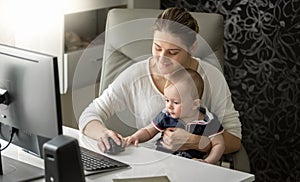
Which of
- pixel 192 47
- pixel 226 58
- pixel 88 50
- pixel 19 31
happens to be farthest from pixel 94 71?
pixel 226 58

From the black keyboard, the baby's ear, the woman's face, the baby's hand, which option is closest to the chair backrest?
the woman's face

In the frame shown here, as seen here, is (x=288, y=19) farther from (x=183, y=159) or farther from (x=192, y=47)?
(x=183, y=159)

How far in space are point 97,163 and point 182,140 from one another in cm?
38

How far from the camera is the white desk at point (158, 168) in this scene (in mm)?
1997

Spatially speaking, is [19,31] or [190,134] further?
[19,31]

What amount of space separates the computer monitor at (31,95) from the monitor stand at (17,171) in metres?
0.03

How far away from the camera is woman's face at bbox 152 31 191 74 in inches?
93.2

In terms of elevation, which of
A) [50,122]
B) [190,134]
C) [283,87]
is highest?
[50,122]

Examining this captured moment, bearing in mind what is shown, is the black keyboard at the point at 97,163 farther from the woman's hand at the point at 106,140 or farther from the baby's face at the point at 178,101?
the baby's face at the point at 178,101

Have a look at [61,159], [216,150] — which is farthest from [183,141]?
[61,159]

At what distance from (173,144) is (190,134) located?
0.07 m

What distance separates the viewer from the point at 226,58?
3525mm

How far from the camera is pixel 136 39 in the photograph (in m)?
2.74

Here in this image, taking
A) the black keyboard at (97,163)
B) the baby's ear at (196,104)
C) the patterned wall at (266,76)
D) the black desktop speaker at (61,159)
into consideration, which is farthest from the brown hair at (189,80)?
the patterned wall at (266,76)
